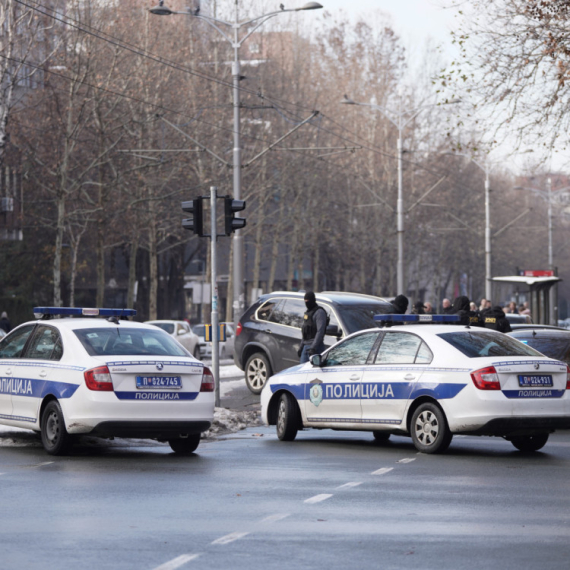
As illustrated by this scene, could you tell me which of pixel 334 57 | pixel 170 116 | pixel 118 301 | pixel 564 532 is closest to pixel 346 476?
pixel 564 532

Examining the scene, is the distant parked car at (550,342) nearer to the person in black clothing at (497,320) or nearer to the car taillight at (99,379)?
the person in black clothing at (497,320)

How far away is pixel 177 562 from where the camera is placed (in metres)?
6.79

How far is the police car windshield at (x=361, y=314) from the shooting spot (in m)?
20.6

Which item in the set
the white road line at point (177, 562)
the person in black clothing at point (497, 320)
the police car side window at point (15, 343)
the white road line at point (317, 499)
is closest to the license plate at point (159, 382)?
the police car side window at point (15, 343)

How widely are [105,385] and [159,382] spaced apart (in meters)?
0.56

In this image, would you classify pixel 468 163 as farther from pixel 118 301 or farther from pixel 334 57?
pixel 118 301

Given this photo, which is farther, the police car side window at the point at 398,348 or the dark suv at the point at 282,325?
the dark suv at the point at 282,325

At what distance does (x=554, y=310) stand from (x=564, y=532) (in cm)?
3131

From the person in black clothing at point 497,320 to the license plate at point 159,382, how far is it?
29.6 ft

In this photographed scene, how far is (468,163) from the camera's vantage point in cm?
7712

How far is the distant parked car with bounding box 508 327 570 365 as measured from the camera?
18.0 metres

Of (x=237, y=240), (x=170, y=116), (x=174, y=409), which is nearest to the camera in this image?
(x=174, y=409)

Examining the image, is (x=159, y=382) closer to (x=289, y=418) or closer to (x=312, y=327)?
(x=289, y=418)

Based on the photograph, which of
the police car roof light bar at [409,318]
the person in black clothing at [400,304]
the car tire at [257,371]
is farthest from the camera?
the car tire at [257,371]
